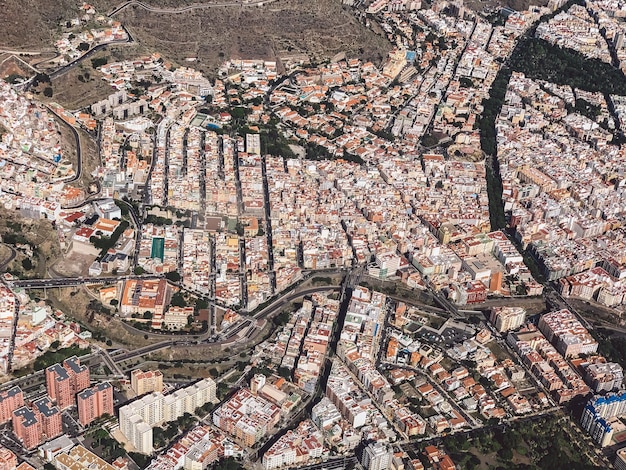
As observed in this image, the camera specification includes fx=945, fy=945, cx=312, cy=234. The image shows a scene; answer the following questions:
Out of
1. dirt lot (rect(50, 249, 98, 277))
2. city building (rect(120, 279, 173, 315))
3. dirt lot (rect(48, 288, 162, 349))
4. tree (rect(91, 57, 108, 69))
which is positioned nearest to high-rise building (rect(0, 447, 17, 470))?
dirt lot (rect(48, 288, 162, 349))

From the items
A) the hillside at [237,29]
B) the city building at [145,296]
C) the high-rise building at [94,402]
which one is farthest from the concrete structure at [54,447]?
the hillside at [237,29]

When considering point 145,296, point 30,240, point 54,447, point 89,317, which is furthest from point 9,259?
point 54,447

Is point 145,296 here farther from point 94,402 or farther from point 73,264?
point 94,402

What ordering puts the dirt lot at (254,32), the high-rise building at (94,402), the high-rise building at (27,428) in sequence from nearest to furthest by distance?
the high-rise building at (27,428) < the high-rise building at (94,402) < the dirt lot at (254,32)

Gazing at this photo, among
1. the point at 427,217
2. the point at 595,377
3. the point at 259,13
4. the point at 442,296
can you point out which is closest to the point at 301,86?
the point at 259,13

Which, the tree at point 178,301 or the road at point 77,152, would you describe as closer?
the tree at point 178,301

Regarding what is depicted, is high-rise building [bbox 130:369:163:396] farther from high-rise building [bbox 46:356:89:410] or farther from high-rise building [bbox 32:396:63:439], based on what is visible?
high-rise building [bbox 32:396:63:439]

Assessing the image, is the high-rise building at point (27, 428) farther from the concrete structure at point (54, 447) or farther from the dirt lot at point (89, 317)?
the dirt lot at point (89, 317)
